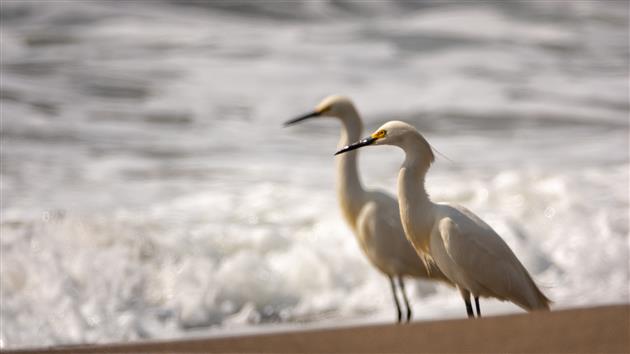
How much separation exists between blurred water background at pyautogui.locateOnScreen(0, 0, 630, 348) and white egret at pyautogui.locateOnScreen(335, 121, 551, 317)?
1.43m

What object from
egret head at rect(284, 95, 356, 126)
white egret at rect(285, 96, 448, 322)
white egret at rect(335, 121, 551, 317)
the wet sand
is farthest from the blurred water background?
the wet sand

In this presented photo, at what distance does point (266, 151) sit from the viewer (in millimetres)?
8570

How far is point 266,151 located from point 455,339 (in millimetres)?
6968

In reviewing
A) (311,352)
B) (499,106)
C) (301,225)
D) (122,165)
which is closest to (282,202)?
(301,225)

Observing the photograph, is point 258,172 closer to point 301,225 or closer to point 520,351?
point 301,225

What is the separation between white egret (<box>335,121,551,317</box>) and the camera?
11.7ft

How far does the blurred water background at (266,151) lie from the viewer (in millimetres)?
5711

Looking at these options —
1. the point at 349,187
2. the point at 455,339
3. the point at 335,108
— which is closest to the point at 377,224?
the point at 349,187

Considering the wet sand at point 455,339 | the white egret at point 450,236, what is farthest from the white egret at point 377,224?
the wet sand at point 455,339

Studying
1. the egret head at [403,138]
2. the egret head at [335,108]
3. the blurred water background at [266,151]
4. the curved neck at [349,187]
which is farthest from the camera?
the blurred water background at [266,151]

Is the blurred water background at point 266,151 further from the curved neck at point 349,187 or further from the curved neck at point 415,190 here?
the curved neck at point 415,190

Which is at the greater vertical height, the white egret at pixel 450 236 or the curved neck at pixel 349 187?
the white egret at pixel 450 236

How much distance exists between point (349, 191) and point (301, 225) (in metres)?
2.10

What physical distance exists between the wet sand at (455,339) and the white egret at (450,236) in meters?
1.88
